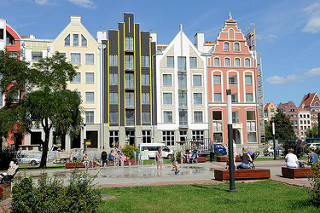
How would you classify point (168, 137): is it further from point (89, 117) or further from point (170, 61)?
point (89, 117)

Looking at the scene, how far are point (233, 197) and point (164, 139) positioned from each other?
42.0 m

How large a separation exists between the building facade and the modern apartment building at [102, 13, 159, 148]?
10.5 m

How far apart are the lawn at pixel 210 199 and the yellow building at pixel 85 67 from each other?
38671 millimetres

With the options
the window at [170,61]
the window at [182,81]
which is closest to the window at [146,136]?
the window at [182,81]

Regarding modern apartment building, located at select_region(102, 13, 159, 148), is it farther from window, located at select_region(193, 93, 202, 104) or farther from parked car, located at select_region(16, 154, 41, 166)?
parked car, located at select_region(16, 154, 41, 166)

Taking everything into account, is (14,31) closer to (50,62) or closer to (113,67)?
(113,67)

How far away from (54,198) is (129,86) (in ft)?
149

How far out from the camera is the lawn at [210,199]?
8297mm

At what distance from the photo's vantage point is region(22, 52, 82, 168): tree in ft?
89.7

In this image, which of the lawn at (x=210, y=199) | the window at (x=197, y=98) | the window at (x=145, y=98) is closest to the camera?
the lawn at (x=210, y=199)

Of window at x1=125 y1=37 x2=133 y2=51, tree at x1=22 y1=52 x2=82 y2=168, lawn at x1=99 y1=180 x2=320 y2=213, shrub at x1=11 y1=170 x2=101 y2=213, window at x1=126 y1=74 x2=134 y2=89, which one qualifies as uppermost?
window at x1=125 y1=37 x2=133 y2=51

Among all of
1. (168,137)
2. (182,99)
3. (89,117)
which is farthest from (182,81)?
(89,117)

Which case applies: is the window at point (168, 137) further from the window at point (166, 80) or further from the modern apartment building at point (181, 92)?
the window at point (166, 80)

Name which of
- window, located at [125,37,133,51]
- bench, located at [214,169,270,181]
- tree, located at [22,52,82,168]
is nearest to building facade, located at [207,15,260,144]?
window, located at [125,37,133,51]
